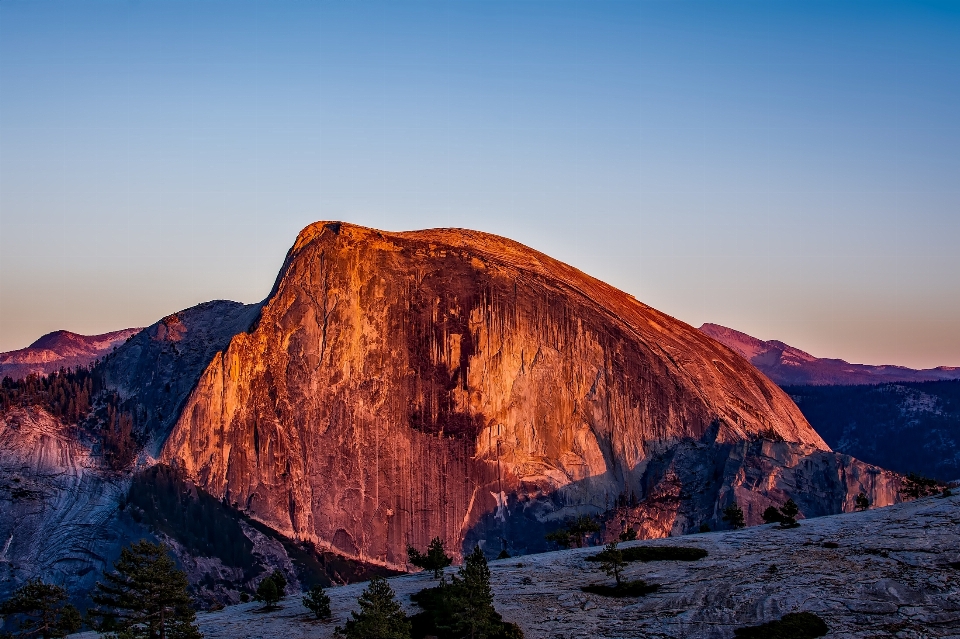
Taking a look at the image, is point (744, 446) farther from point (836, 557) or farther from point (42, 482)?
point (42, 482)

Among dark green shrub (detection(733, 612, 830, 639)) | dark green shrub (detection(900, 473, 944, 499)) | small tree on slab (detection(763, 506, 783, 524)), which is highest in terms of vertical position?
dark green shrub (detection(900, 473, 944, 499))

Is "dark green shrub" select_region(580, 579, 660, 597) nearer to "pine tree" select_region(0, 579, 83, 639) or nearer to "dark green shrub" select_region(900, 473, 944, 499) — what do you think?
"pine tree" select_region(0, 579, 83, 639)

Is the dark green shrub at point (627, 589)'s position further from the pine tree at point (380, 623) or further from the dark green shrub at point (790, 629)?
the pine tree at point (380, 623)

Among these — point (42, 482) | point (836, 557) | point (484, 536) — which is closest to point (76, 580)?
point (42, 482)

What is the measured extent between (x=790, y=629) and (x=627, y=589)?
17033 millimetres

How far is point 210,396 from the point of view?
191 m

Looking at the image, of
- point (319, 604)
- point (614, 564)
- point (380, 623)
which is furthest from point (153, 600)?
point (614, 564)

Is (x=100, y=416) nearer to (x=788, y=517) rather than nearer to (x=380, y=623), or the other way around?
(x=788, y=517)

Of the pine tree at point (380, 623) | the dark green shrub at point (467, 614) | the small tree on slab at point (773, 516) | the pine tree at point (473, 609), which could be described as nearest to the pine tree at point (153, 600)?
the pine tree at point (380, 623)

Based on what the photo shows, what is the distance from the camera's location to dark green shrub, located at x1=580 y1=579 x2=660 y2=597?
90.1 m

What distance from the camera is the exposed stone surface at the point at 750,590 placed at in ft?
260

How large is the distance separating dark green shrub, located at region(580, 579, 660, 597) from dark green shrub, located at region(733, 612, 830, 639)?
41.2 ft

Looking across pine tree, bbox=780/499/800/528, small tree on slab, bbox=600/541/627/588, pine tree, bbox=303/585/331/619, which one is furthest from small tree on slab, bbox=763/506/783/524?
pine tree, bbox=303/585/331/619

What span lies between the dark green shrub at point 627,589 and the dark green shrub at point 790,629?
41.2 ft
